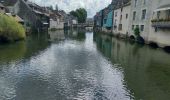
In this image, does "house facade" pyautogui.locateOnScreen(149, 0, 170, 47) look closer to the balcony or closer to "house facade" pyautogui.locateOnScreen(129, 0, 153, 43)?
the balcony

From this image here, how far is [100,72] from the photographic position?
25172 millimetres

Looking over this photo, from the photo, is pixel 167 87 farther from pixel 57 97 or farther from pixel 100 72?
pixel 57 97

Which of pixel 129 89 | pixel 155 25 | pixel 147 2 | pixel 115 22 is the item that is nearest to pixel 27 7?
pixel 115 22

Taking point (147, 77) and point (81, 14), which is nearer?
point (147, 77)

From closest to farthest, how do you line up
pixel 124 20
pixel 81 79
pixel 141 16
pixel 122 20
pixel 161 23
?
pixel 81 79
pixel 161 23
pixel 141 16
pixel 124 20
pixel 122 20

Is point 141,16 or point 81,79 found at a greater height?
point 141,16

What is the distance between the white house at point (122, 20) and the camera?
232ft

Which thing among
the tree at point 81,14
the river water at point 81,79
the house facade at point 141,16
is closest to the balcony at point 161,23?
the house facade at point 141,16

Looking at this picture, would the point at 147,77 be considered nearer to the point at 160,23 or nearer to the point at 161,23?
the point at 161,23

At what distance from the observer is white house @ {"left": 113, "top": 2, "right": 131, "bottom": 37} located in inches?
2789

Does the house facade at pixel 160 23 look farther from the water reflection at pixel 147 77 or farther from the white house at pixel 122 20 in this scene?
the white house at pixel 122 20

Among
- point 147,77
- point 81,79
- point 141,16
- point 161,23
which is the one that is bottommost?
point 147,77

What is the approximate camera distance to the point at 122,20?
7694 centimetres

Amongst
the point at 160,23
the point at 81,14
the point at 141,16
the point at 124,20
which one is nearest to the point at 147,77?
the point at 160,23
